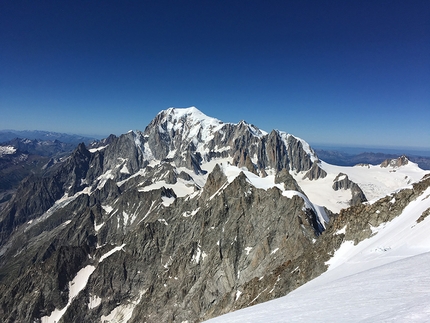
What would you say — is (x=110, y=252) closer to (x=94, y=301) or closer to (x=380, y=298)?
(x=94, y=301)

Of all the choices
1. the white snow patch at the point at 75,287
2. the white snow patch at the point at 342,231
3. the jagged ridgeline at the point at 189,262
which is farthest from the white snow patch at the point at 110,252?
the white snow patch at the point at 342,231

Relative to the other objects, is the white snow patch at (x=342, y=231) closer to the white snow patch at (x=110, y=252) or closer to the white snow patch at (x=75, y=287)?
the white snow patch at (x=110, y=252)

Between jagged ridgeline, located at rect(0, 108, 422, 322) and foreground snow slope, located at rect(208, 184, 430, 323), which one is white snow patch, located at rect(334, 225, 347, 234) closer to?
jagged ridgeline, located at rect(0, 108, 422, 322)

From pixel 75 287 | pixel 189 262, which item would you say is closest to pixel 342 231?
pixel 189 262

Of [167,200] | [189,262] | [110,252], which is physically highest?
[167,200]

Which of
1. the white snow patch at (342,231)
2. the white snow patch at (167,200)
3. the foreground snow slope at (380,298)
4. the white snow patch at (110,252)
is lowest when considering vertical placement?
the white snow patch at (110,252)

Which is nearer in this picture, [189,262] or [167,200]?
[189,262]

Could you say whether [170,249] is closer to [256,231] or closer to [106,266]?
[106,266]

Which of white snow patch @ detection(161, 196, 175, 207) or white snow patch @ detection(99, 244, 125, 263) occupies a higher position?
white snow patch @ detection(161, 196, 175, 207)

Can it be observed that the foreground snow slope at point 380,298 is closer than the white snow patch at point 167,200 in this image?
Yes

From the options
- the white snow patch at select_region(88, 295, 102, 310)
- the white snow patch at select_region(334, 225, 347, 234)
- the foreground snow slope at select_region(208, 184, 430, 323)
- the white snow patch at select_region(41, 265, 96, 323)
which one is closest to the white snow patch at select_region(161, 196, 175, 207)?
the white snow patch at select_region(41, 265, 96, 323)

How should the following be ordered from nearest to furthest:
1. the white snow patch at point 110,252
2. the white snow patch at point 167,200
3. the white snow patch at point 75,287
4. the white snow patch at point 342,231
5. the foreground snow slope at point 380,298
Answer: the foreground snow slope at point 380,298 < the white snow patch at point 342,231 < the white snow patch at point 75,287 < the white snow patch at point 110,252 < the white snow patch at point 167,200
